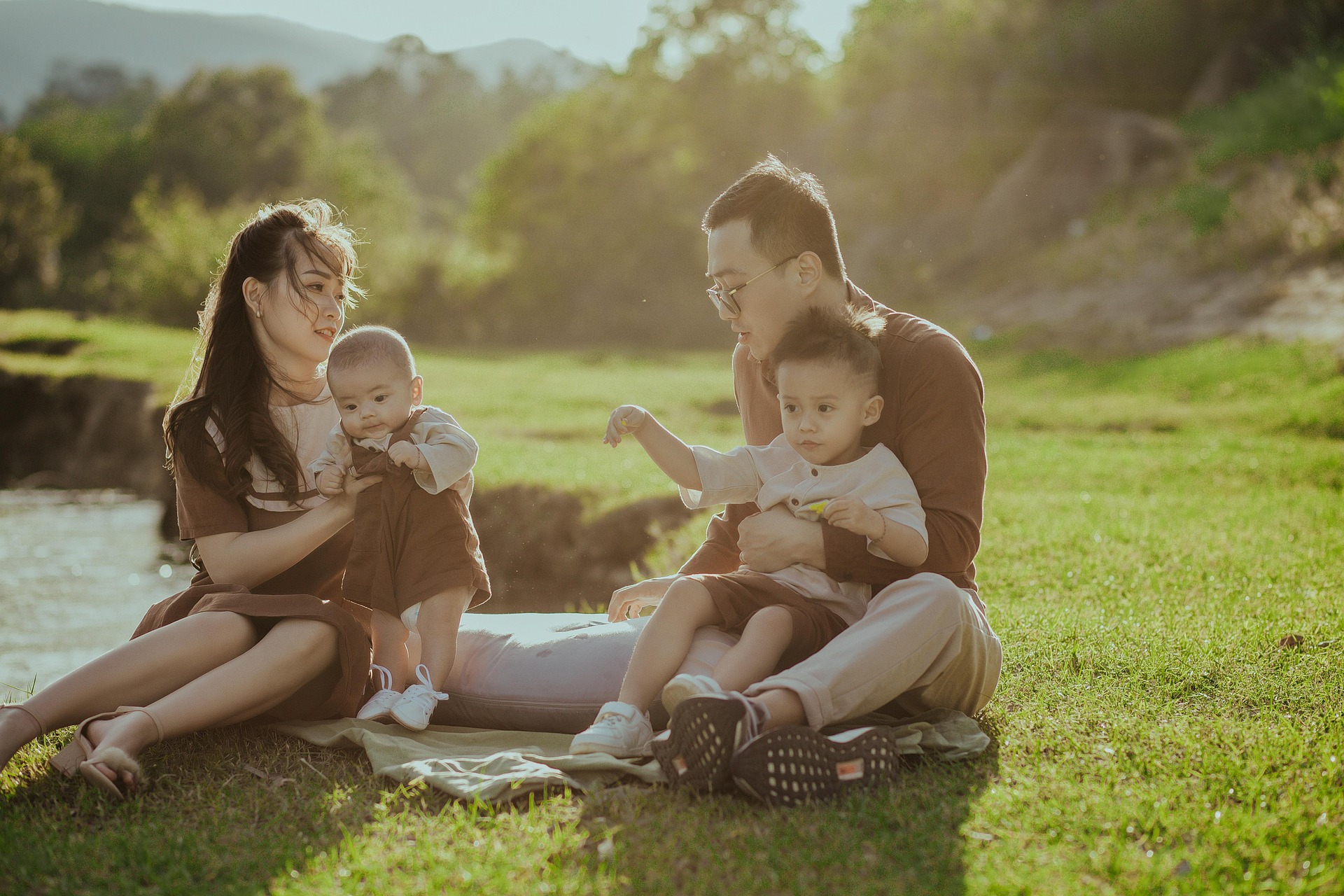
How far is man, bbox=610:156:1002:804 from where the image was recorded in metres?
2.77

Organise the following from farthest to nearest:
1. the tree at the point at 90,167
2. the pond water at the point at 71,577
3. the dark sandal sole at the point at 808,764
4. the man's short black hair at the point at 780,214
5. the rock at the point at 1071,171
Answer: the tree at the point at 90,167, the rock at the point at 1071,171, the pond water at the point at 71,577, the man's short black hair at the point at 780,214, the dark sandal sole at the point at 808,764

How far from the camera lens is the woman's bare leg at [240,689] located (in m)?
3.04

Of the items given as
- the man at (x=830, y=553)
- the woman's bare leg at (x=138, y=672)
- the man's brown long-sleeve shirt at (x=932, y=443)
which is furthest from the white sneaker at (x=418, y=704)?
the man's brown long-sleeve shirt at (x=932, y=443)

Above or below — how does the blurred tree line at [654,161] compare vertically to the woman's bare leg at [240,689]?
above

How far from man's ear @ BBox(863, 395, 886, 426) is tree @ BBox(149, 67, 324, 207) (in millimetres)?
40620

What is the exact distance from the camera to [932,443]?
11.0ft

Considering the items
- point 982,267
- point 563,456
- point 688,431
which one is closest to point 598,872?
point 563,456

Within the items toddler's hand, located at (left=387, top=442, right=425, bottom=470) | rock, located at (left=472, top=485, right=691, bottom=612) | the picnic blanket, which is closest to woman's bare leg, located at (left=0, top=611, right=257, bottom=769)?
the picnic blanket

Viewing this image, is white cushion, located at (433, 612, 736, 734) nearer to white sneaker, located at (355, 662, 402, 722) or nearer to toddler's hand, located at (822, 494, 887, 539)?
white sneaker, located at (355, 662, 402, 722)

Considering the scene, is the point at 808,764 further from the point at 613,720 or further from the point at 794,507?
the point at 794,507

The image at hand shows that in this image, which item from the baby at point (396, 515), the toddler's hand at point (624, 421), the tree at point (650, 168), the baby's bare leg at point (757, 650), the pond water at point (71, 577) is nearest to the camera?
the baby's bare leg at point (757, 650)

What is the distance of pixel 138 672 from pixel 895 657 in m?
2.23

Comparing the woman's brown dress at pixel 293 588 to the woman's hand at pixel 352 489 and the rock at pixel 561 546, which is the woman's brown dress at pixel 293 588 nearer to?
the woman's hand at pixel 352 489

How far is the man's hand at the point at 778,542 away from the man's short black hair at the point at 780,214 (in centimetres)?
93
